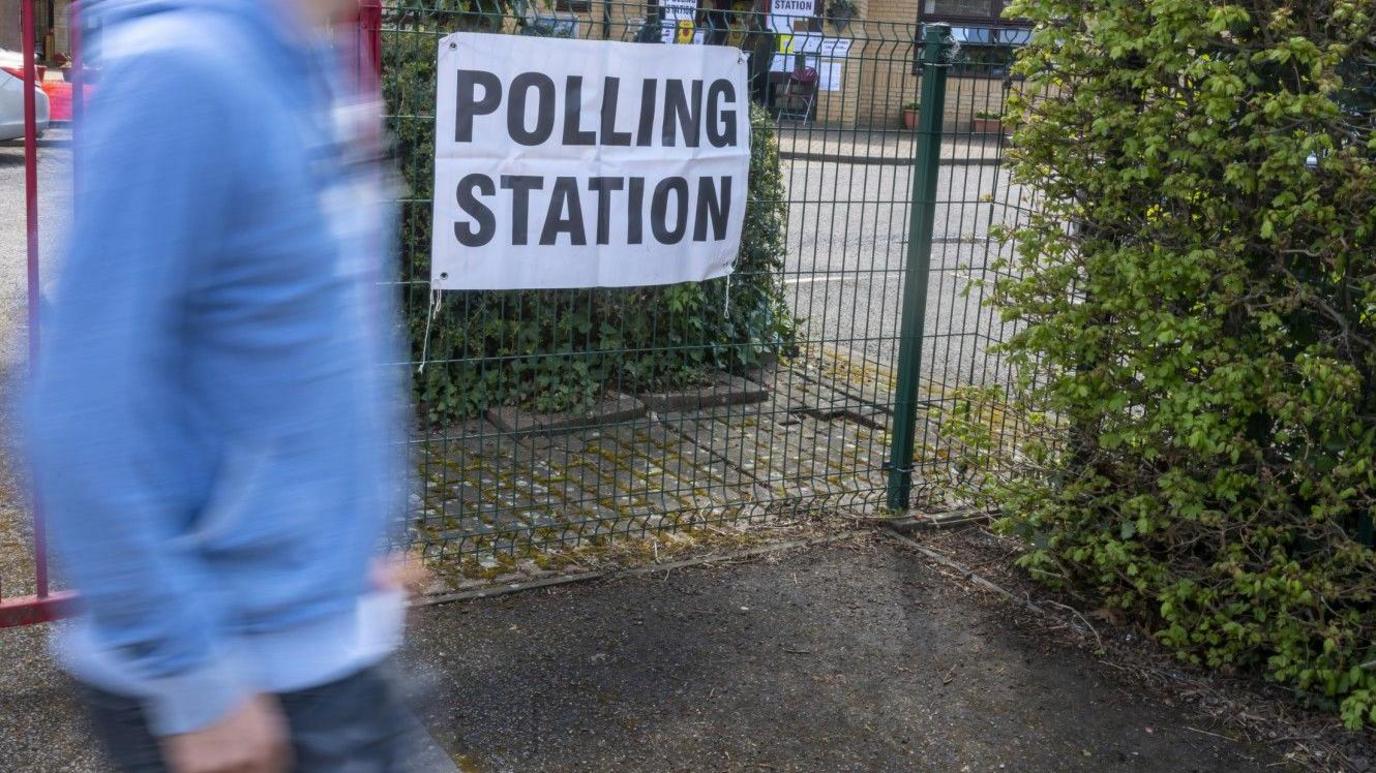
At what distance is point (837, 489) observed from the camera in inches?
235

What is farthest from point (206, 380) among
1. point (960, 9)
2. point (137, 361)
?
point (960, 9)

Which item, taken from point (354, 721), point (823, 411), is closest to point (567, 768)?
point (354, 721)

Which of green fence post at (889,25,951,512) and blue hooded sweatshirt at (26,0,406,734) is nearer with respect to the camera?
blue hooded sweatshirt at (26,0,406,734)

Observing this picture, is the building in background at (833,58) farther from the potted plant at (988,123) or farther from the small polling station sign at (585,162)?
the small polling station sign at (585,162)

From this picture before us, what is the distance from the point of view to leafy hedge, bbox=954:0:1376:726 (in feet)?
12.6

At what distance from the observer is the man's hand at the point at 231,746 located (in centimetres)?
148

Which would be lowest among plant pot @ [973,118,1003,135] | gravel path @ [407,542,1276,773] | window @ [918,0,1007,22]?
gravel path @ [407,542,1276,773]

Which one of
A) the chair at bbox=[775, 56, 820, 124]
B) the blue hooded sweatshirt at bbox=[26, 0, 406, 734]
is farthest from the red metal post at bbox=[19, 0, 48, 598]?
the chair at bbox=[775, 56, 820, 124]

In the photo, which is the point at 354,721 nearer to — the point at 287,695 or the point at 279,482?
the point at 287,695

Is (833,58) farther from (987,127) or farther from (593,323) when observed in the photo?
(593,323)

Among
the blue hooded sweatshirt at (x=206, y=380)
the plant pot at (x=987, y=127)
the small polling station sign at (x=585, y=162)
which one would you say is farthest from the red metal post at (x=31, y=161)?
the plant pot at (x=987, y=127)

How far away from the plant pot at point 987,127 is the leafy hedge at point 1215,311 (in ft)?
1.61

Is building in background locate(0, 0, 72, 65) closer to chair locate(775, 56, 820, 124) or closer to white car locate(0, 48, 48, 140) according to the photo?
chair locate(775, 56, 820, 124)

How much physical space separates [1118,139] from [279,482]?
11.5 feet
